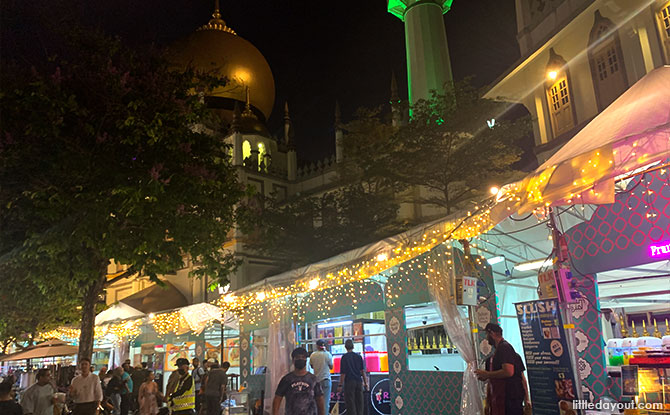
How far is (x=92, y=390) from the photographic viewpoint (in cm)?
1019

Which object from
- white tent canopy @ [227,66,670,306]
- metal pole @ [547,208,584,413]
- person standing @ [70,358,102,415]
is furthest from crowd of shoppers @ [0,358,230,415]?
white tent canopy @ [227,66,670,306]

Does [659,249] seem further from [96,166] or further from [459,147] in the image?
[459,147]

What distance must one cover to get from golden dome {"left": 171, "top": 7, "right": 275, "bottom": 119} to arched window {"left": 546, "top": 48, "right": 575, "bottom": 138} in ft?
74.7

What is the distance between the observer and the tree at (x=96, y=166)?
32.3ft

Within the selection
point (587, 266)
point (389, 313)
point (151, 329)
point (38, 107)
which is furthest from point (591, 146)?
→ point (151, 329)

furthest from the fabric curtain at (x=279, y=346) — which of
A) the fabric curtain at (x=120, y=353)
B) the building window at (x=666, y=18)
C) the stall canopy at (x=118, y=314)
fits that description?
the building window at (x=666, y=18)

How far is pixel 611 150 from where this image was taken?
6.06 metres

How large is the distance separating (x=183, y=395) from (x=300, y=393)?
4.50m

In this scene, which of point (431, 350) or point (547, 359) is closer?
point (547, 359)

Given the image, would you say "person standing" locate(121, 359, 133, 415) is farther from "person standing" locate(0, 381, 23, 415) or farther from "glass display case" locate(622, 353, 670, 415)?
"glass display case" locate(622, 353, 670, 415)

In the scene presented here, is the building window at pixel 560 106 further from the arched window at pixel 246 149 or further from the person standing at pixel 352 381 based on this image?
the arched window at pixel 246 149

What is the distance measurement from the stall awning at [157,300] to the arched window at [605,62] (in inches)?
948

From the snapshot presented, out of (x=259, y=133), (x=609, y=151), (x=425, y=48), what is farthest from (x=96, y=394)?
(x=425, y=48)

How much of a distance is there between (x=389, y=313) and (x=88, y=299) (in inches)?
282
